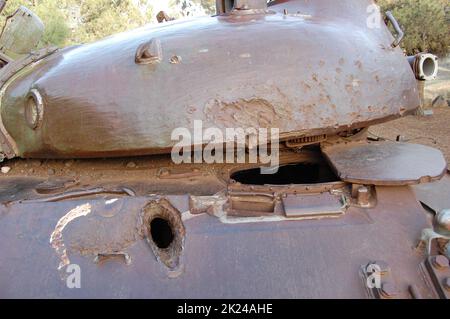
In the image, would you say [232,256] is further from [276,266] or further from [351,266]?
[351,266]

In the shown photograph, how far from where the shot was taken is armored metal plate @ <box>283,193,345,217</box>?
208 cm

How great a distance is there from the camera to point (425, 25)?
14789mm

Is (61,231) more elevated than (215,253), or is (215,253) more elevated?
(61,231)

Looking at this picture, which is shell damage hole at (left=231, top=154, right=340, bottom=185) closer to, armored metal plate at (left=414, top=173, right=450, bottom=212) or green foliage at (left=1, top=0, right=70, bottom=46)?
armored metal plate at (left=414, top=173, right=450, bottom=212)

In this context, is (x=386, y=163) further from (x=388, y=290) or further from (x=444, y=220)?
(x=388, y=290)

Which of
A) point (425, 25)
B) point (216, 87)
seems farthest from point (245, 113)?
point (425, 25)

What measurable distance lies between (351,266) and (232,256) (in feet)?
1.60

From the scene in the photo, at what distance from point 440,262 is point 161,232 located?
53.0 inches

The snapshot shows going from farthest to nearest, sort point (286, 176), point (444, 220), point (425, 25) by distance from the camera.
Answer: point (425, 25) < point (286, 176) < point (444, 220)

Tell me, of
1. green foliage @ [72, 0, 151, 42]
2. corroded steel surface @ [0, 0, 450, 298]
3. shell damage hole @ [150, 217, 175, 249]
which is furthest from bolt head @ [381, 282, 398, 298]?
green foliage @ [72, 0, 151, 42]

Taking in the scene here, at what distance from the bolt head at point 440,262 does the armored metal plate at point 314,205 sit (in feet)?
1.47

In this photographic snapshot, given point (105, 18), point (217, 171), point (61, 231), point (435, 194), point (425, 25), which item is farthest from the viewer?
point (105, 18)

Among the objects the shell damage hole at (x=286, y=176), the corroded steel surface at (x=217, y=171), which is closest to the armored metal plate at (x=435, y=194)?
the corroded steel surface at (x=217, y=171)

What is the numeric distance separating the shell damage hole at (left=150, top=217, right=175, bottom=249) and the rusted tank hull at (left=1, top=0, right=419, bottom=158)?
1.24 feet
